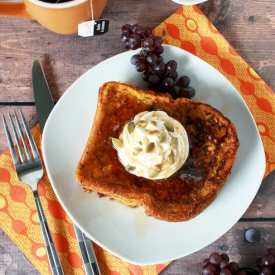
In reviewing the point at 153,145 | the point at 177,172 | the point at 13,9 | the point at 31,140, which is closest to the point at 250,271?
the point at 177,172

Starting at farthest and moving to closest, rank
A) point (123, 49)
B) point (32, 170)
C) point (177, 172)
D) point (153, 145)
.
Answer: point (123, 49)
point (32, 170)
point (177, 172)
point (153, 145)

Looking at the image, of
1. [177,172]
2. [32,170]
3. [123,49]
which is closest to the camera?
[177,172]

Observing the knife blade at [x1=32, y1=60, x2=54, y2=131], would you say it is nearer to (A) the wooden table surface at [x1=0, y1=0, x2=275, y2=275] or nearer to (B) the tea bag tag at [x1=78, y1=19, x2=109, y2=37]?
(A) the wooden table surface at [x1=0, y1=0, x2=275, y2=275]

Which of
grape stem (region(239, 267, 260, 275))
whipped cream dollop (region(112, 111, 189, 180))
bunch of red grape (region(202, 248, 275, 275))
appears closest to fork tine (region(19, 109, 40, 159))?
whipped cream dollop (region(112, 111, 189, 180))

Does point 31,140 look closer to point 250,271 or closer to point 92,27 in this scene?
point 92,27

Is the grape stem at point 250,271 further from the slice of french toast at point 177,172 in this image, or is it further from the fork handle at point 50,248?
the fork handle at point 50,248

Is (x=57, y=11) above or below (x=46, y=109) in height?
above

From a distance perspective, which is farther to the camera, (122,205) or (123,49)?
(123,49)
